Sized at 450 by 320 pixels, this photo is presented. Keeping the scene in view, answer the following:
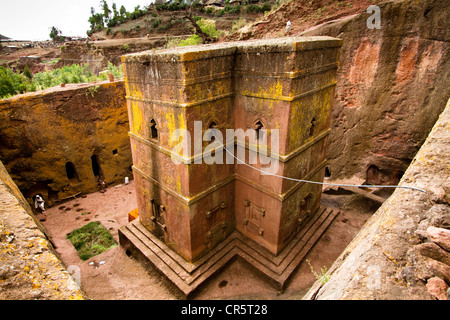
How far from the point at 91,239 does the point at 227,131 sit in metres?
7.12

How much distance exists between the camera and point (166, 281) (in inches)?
273

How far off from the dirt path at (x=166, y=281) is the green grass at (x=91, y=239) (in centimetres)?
21

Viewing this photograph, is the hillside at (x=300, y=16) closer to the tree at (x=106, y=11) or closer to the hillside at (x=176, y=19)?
the hillside at (x=176, y=19)

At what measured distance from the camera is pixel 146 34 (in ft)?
126

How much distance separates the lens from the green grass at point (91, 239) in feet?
30.2

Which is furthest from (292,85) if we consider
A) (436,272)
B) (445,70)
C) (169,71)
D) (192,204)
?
(445,70)

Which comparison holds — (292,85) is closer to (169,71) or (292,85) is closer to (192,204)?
(169,71)

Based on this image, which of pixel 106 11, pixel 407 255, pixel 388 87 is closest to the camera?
pixel 407 255

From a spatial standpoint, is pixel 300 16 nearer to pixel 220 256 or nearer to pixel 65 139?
pixel 220 256

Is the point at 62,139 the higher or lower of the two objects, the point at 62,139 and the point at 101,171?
the higher

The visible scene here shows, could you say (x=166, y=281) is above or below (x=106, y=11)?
below

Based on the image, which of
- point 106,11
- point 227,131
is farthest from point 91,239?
point 106,11
